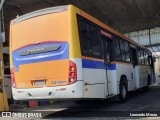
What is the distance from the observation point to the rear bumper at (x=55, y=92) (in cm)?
975

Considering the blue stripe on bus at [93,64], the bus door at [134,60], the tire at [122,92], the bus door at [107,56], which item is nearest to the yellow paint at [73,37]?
the blue stripe on bus at [93,64]

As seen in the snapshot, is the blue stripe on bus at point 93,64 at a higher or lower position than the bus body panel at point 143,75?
higher

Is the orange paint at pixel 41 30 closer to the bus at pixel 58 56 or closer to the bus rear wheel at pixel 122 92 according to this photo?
the bus at pixel 58 56

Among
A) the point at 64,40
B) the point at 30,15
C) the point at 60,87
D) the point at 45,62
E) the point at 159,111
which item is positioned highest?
the point at 30,15

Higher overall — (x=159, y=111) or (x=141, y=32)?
(x=141, y=32)

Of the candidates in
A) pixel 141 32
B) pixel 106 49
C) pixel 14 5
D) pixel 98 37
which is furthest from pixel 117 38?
pixel 141 32

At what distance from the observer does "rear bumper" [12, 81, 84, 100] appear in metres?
9.75

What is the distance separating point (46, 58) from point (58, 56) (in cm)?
43

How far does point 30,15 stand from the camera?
11.0m

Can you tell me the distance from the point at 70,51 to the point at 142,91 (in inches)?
524

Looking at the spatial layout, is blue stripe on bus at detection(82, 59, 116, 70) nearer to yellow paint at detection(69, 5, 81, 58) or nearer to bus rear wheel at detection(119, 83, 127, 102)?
yellow paint at detection(69, 5, 81, 58)

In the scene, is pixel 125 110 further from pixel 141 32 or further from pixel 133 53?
pixel 141 32

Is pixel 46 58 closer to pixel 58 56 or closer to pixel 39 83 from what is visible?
pixel 58 56

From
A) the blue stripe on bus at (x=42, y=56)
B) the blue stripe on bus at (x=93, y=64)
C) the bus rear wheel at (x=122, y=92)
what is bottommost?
the bus rear wheel at (x=122, y=92)
